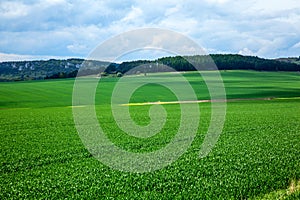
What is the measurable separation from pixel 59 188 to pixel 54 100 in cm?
5593

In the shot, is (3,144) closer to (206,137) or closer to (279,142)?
(206,137)

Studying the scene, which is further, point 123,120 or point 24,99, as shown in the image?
point 24,99

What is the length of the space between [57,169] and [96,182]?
128 inches

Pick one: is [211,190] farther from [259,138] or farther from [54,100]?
[54,100]

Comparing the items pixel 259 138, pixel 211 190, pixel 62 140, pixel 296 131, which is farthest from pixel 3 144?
pixel 296 131

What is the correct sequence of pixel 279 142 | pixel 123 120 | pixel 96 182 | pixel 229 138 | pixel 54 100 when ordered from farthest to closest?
pixel 54 100 < pixel 123 120 < pixel 229 138 < pixel 279 142 < pixel 96 182

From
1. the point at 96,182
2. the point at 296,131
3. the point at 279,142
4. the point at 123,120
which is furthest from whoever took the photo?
the point at 123,120

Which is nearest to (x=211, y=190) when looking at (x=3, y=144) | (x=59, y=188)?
(x=59, y=188)

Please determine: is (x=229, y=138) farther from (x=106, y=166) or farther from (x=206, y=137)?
(x=106, y=166)

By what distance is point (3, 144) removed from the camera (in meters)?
23.5

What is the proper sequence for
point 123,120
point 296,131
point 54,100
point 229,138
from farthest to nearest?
1. point 54,100
2. point 123,120
3. point 296,131
4. point 229,138

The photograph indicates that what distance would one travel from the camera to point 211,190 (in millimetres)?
13078

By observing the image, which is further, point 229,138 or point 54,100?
point 54,100

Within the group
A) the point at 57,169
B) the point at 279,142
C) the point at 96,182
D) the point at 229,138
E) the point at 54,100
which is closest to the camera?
the point at 96,182
